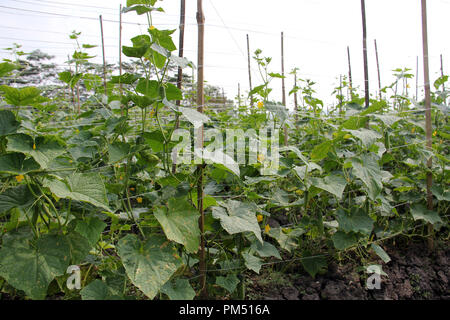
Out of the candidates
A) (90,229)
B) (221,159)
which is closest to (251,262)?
(221,159)

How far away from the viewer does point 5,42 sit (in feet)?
16.3

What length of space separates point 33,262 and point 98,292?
10.3 inches

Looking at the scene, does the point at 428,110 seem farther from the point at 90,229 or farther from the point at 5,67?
the point at 5,67

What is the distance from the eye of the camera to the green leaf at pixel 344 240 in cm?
180

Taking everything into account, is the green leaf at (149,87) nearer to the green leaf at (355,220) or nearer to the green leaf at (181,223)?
the green leaf at (181,223)

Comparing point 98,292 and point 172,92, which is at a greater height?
point 172,92

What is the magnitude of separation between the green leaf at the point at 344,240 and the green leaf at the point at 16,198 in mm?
1534

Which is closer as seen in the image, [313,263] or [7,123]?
[7,123]

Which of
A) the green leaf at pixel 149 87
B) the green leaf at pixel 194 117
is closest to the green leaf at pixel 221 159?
the green leaf at pixel 194 117

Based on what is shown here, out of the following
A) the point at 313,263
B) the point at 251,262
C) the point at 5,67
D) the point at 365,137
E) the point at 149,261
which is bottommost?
the point at 313,263

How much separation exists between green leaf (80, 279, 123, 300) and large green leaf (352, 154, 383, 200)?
1.26 meters

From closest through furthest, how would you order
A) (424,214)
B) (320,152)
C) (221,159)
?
(221,159)
(320,152)
(424,214)

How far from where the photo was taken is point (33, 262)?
1.11 m

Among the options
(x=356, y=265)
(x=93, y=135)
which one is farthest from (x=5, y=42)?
(x=356, y=265)
